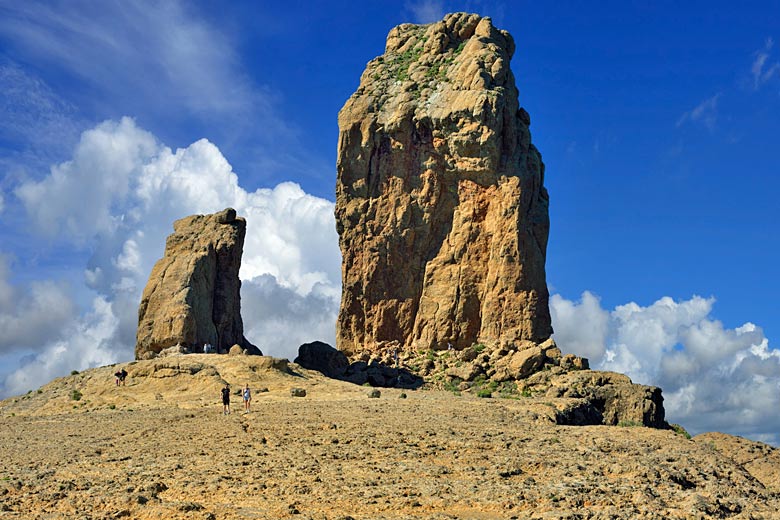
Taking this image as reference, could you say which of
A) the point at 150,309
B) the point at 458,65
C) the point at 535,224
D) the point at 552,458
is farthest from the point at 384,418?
the point at 458,65

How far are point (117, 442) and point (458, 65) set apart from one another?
3935 cm

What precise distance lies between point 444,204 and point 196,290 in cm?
1784

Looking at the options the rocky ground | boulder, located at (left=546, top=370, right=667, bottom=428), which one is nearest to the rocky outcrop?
boulder, located at (left=546, top=370, right=667, bottom=428)

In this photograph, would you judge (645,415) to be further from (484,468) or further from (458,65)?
(458,65)

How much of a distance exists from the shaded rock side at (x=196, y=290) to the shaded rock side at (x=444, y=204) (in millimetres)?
8092

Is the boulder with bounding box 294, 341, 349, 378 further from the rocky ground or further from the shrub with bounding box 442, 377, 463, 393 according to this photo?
the rocky ground

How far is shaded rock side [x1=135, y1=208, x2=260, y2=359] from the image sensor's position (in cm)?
Result: 5109

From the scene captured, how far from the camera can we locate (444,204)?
197 ft

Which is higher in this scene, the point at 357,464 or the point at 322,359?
the point at 322,359

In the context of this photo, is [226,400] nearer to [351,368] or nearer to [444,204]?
[351,368]

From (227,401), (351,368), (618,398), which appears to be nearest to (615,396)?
(618,398)

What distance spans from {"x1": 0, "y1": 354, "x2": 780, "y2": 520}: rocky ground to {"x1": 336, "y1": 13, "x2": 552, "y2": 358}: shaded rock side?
1667cm

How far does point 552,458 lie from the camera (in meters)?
25.8

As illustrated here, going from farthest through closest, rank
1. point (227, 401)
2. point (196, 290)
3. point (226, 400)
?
point (196, 290), point (227, 401), point (226, 400)
